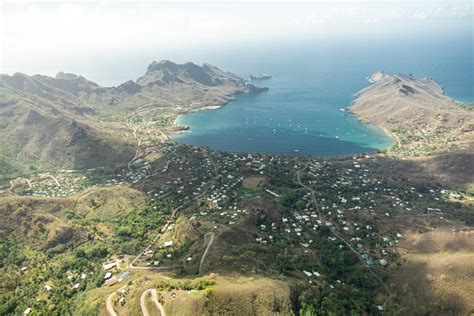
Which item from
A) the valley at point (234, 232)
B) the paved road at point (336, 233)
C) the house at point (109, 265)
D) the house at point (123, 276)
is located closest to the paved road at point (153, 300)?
the valley at point (234, 232)

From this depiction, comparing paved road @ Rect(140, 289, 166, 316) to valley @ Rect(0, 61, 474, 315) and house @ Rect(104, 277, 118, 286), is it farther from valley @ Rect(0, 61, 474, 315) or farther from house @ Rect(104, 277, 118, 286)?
house @ Rect(104, 277, 118, 286)

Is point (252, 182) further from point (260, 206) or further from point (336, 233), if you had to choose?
point (336, 233)

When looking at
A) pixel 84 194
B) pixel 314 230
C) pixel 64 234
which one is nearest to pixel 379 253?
pixel 314 230

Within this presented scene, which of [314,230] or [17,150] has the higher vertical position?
[17,150]

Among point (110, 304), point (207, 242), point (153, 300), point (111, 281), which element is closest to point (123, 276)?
point (111, 281)

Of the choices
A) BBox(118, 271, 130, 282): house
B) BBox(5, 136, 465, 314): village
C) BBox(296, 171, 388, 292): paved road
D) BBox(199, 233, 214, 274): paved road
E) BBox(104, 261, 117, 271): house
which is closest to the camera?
BBox(118, 271, 130, 282): house

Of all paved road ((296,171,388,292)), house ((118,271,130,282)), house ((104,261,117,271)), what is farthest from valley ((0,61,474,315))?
house ((104,261,117,271))

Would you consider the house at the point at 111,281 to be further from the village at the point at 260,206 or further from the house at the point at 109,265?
the house at the point at 109,265

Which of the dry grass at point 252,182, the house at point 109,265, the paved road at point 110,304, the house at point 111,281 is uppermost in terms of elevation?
the dry grass at point 252,182

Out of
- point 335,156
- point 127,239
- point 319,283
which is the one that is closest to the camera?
point 319,283

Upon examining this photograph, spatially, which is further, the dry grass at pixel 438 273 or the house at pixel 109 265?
the house at pixel 109 265

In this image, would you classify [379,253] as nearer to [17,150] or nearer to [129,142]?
[129,142]
